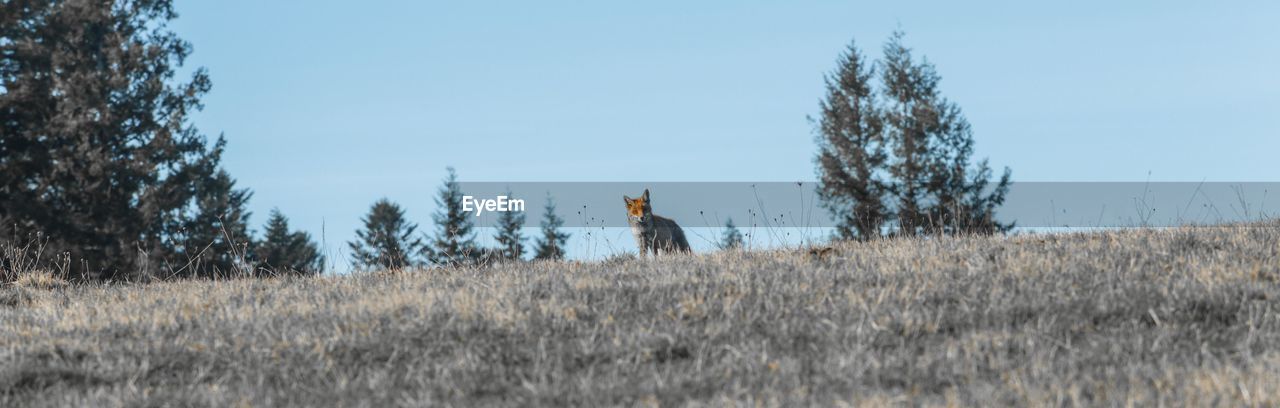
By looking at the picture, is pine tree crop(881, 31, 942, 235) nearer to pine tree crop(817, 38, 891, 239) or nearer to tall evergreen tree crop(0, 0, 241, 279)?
pine tree crop(817, 38, 891, 239)

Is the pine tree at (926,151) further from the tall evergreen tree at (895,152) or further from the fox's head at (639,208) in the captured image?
the fox's head at (639,208)

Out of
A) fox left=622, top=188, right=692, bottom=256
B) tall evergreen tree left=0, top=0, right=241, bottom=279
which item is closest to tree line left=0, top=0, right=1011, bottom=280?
tall evergreen tree left=0, top=0, right=241, bottom=279

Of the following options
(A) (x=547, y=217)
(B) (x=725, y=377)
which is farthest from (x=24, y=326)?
(A) (x=547, y=217)

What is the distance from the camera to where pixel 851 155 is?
43719mm

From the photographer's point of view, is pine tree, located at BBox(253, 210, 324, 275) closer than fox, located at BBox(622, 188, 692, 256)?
No

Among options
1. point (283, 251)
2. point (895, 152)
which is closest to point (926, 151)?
point (895, 152)

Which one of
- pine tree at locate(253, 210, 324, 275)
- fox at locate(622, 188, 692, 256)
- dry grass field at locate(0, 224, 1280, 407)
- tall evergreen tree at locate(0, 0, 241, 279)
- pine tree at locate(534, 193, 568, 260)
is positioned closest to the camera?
dry grass field at locate(0, 224, 1280, 407)

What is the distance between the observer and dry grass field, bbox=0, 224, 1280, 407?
6.67 m

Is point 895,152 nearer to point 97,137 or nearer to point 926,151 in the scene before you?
point 926,151

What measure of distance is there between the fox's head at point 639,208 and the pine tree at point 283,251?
14.4 feet

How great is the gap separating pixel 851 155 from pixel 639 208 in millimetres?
27633

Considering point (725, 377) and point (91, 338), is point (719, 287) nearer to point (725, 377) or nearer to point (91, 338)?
point (725, 377)

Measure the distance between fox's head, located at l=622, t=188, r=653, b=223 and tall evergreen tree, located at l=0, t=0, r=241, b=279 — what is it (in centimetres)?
2351

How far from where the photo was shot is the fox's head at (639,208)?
17.2 m
